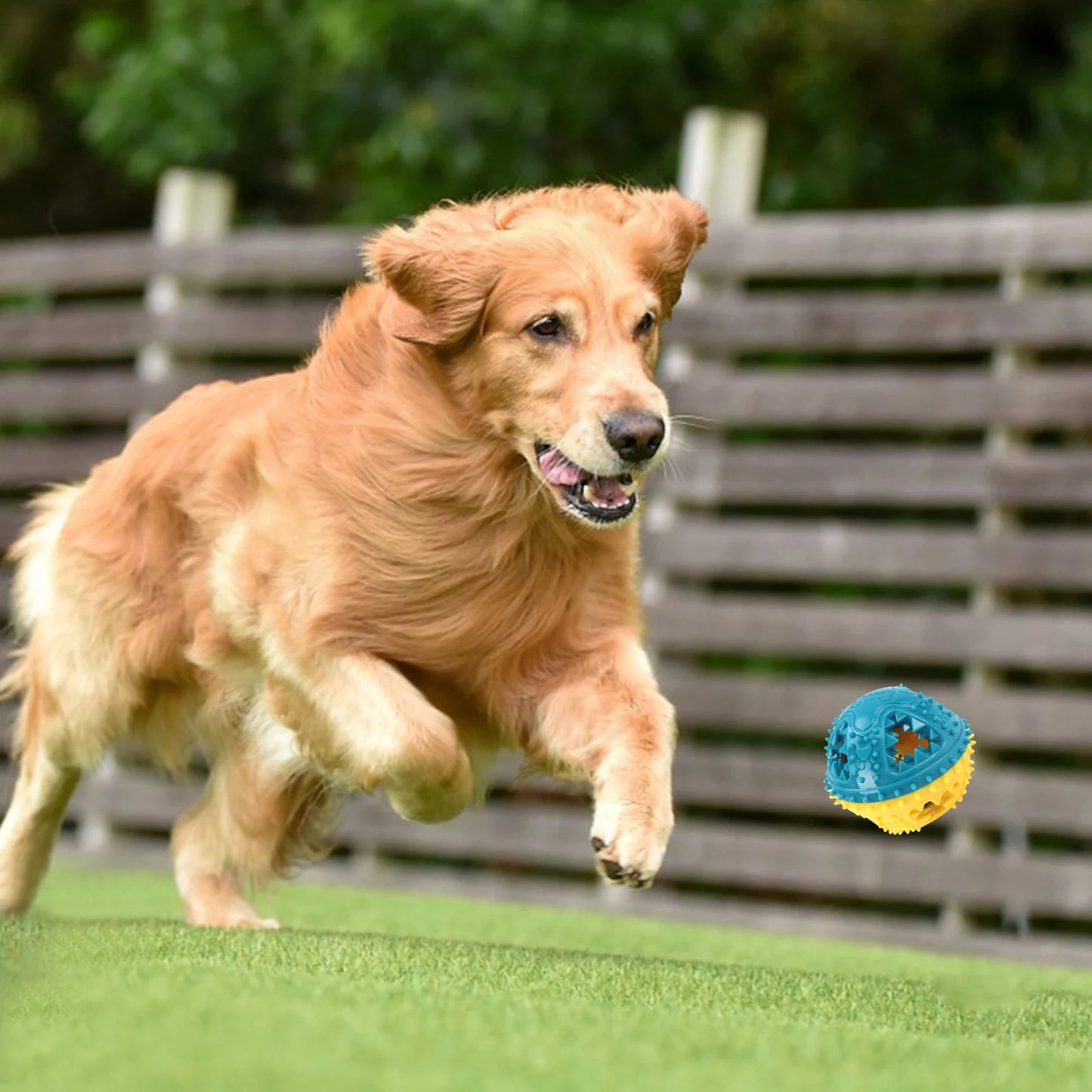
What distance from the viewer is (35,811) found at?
5.29 m

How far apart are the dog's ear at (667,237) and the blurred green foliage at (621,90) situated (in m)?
4.69

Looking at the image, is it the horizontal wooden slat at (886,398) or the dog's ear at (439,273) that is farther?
the horizontal wooden slat at (886,398)

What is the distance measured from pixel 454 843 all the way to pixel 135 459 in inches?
121

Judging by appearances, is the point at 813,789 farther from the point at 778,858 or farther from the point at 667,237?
the point at 667,237

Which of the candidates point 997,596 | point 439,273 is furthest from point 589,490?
point 997,596

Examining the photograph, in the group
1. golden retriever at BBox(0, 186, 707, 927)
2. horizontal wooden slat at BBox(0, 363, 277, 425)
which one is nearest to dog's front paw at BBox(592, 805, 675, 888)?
golden retriever at BBox(0, 186, 707, 927)

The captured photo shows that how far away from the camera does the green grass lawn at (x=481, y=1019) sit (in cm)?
269

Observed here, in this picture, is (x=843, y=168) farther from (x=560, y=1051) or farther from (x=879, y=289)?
(x=560, y=1051)

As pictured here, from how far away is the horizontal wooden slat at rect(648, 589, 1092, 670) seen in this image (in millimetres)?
6719

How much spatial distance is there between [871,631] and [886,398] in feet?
2.59

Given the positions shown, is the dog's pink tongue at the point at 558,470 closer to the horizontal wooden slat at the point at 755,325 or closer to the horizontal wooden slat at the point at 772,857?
the horizontal wooden slat at the point at 755,325

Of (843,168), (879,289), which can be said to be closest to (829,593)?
(879,289)

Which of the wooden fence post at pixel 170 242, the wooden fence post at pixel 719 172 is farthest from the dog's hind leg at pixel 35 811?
the wooden fence post at pixel 170 242

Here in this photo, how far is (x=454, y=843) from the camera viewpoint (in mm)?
7879
